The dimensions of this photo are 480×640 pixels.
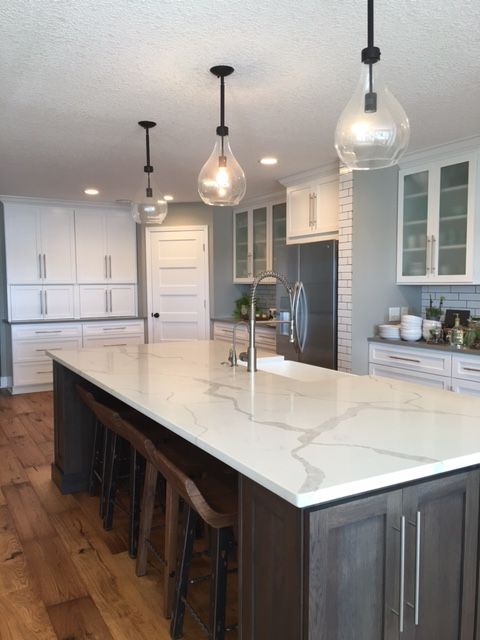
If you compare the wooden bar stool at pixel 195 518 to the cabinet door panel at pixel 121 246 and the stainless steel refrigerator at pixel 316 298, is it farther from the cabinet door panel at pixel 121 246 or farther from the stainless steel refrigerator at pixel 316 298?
the cabinet door panel at pixel 121 246

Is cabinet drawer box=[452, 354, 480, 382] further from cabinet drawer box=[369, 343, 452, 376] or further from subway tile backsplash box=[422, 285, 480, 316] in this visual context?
subway tile backsplash box=[422, 285, 480, 316]

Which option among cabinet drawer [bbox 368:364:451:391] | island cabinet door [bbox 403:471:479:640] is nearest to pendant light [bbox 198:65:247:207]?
island cabinet door [bbox 403:471:479:640]

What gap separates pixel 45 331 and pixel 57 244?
1099 millimetres

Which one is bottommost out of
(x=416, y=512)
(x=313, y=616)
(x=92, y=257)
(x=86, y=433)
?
(x=86, y=433)

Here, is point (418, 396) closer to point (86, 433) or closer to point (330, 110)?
point (330, 110)

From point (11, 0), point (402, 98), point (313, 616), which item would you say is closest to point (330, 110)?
point (402, 98)

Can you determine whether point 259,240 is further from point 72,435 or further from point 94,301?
point 72,435

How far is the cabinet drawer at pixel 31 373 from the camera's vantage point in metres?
6.12

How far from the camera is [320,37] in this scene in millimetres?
2139

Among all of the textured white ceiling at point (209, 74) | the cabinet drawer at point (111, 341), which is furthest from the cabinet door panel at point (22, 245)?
the textured white ceiling at point (209, 74)

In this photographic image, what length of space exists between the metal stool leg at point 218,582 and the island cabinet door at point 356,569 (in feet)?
1.93

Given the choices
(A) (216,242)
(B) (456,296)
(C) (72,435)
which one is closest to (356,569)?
(C) (72,435)

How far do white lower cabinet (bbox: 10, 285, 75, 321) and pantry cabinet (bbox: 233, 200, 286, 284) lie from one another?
2153mm

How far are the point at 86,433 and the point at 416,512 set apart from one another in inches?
98.5
